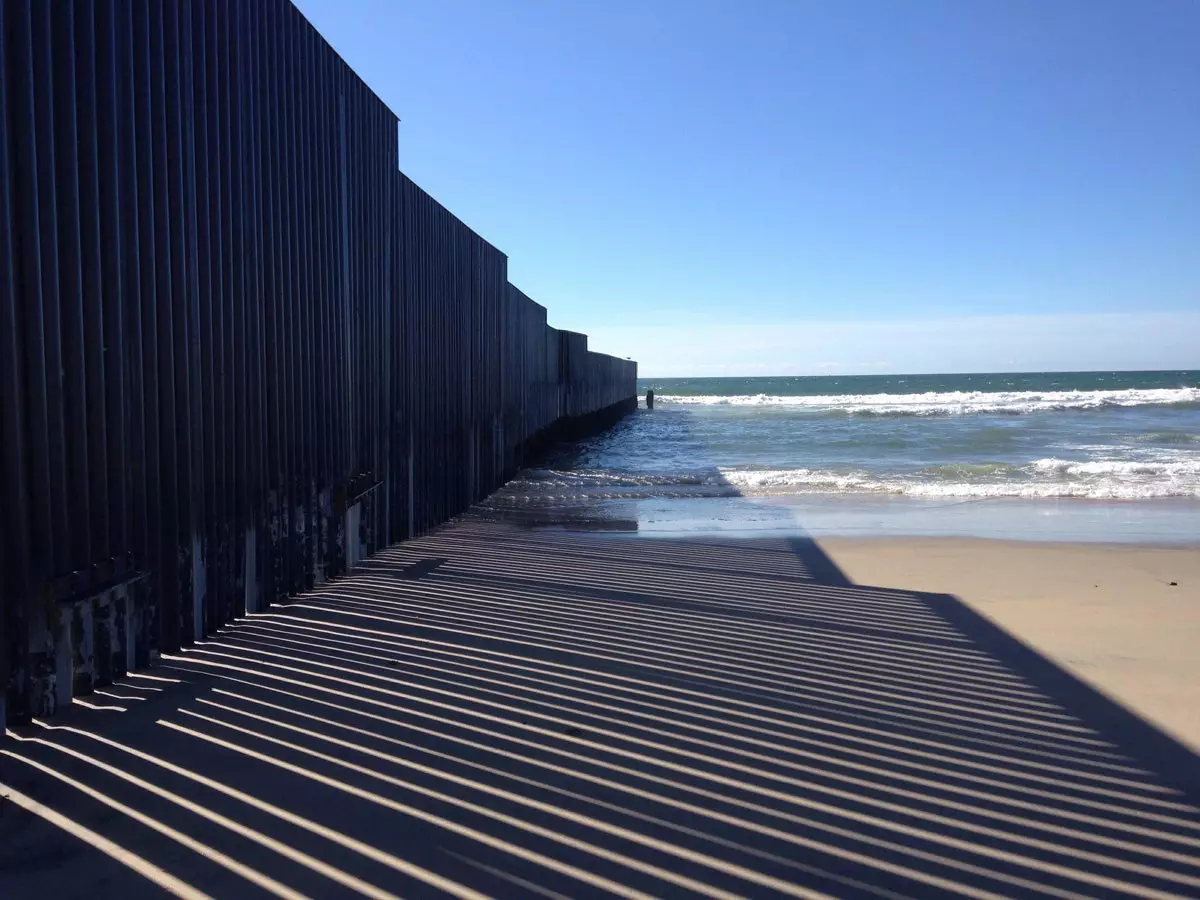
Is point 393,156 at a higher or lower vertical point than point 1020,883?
higher

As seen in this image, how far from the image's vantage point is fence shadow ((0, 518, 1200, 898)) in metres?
2.65

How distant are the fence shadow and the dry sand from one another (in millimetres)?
250

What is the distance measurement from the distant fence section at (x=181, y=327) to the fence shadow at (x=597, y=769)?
0.49 meters

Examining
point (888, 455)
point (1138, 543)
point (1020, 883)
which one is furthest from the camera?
point (888, 455)

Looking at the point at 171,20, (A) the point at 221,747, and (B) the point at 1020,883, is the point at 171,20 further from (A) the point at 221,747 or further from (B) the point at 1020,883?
(B) the point at 1020,883

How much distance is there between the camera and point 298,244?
231 inches

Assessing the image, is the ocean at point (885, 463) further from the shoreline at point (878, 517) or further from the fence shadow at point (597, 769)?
the fence shadow at point (597, 769)

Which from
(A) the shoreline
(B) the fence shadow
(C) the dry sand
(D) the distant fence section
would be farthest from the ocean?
(B) the fence shadow

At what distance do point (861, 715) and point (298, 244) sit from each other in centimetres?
456

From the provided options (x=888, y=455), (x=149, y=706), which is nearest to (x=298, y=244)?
(x=149, y=706)

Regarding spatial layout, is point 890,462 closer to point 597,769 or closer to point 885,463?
point 885,463

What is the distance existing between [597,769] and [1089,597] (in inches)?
187

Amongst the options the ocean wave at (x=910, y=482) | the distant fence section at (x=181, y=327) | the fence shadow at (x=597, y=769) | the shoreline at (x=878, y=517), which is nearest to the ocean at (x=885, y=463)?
the ocean wave at (x=910, y=482)

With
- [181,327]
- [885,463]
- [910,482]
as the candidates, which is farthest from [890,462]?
[181,327]
